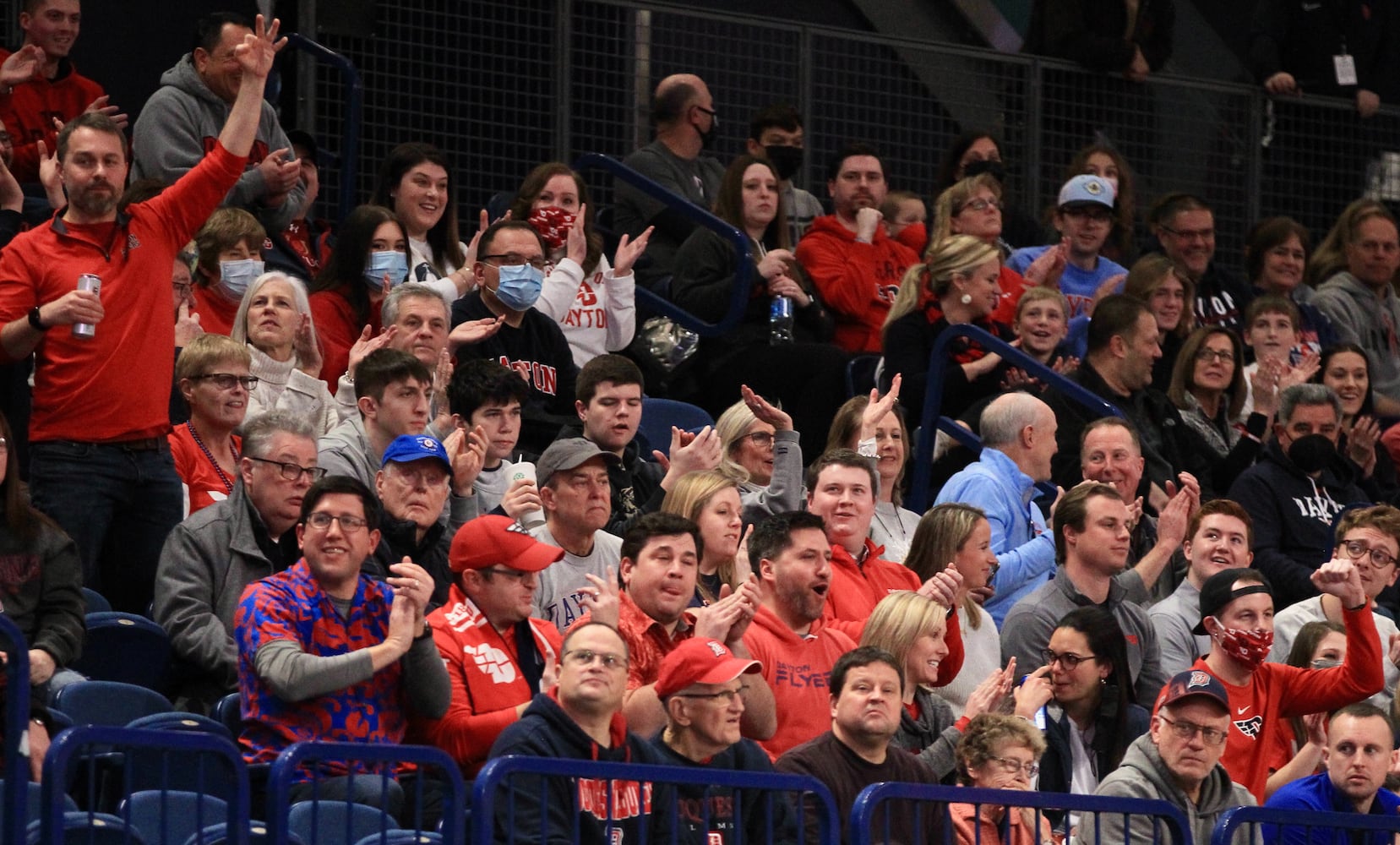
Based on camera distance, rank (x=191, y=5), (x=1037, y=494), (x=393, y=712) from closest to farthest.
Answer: (x=393, y=712), (x=1037, y=494), (x=191, y=5)

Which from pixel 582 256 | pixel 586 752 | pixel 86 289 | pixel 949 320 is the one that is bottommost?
pixel 586 752

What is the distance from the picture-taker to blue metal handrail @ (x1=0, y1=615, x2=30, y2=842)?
16.7 ft

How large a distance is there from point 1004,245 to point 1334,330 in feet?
5.89

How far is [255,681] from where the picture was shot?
6270mm

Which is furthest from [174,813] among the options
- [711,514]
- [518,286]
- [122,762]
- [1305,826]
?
[518,286]

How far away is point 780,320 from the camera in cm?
1057

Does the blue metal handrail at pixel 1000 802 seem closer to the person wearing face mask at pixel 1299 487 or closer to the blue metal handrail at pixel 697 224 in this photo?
the person wearing face mask at pixel 1299 487

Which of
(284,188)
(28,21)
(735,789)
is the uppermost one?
(28,21)

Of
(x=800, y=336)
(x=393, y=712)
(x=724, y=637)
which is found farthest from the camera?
(x=800, y=336)

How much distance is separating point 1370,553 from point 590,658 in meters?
4.18

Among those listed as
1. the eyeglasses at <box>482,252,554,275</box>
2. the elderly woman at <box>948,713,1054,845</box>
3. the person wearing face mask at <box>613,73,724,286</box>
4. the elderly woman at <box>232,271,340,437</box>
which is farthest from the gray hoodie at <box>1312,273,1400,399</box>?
the elderly woman at <box>232,271,340,437</box>

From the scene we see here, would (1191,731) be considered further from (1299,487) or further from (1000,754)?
(1299,487)

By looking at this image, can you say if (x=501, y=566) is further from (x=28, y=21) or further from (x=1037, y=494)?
(x=28, y=21)

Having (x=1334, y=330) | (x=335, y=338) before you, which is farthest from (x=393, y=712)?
(x=1334, y=330)
